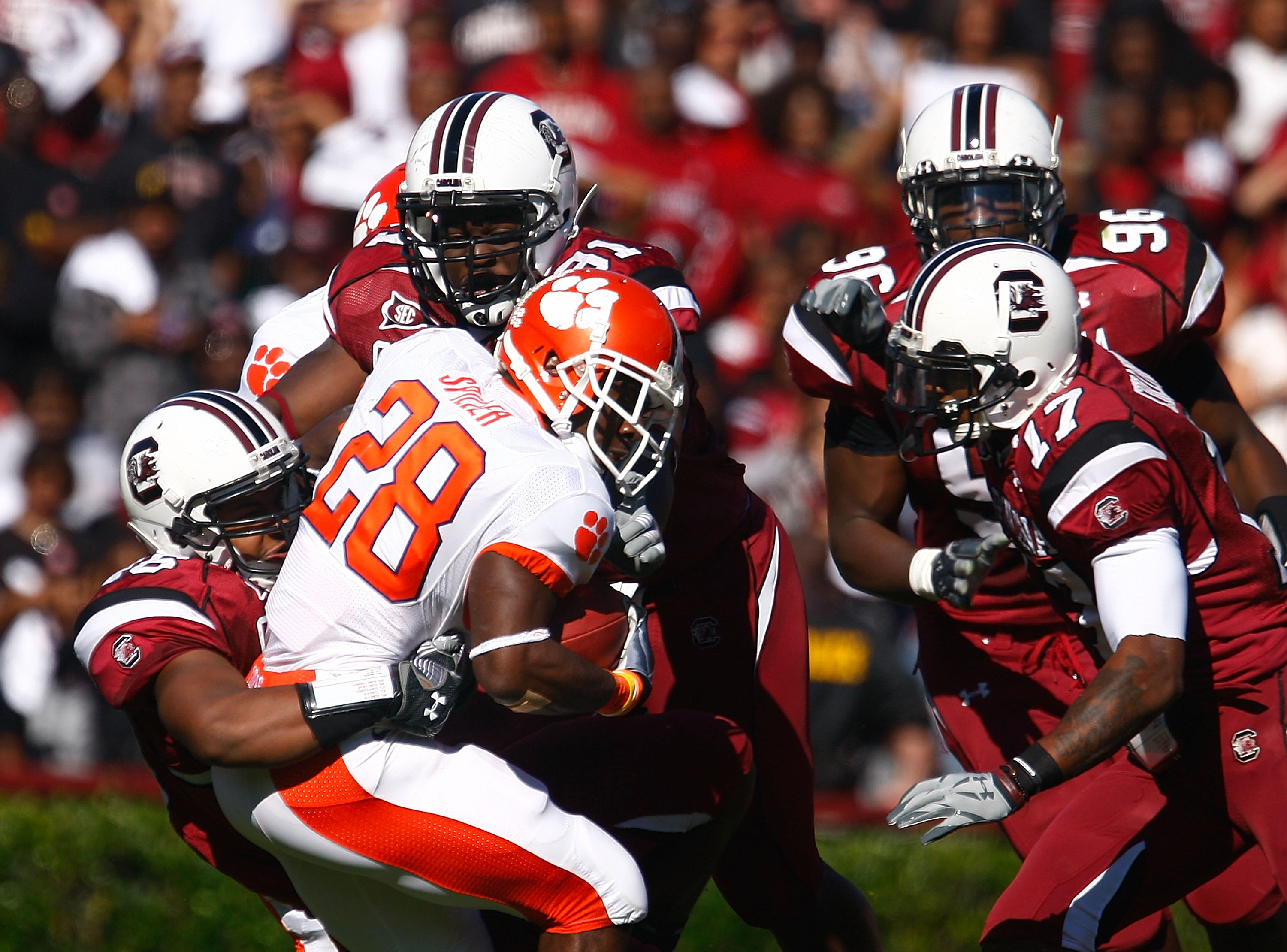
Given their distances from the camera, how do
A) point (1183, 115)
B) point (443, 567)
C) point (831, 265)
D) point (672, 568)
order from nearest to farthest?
point (443, 567), point (672, 568), point (831, 265), point (1183, 115)

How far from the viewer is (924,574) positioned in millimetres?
4027

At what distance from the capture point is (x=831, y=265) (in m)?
4.48

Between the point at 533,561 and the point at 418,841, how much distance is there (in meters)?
0.59

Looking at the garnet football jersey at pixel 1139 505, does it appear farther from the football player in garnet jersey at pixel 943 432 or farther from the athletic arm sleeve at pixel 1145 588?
the football player in garnet jersey at pixel 943 432

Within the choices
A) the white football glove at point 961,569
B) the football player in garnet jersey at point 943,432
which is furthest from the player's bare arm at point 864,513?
the white football glove at point 961,569

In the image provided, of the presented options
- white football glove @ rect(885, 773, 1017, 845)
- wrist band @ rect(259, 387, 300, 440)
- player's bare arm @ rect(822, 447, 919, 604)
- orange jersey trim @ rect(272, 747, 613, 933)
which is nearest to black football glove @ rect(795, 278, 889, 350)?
player's bare arm @ rect(822, 447, 919, 604)

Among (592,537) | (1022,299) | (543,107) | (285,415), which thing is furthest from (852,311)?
(543,107)

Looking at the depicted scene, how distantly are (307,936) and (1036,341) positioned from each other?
214cm

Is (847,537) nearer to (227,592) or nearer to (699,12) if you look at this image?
(227,592)

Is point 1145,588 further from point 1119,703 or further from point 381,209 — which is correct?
point 381,209

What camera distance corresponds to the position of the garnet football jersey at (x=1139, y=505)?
136 inches

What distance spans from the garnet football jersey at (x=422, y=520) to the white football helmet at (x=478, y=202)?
527 mm

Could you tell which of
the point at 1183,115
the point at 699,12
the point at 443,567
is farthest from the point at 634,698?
the point at 699,12

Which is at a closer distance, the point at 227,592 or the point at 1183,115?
the point at 227,592
